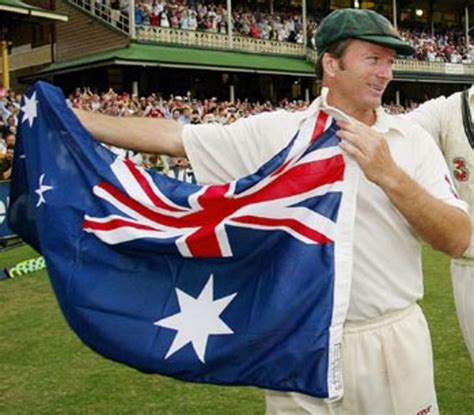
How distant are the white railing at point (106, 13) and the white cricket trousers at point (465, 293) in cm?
2550

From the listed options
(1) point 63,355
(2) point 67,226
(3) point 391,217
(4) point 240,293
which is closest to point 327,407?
(4) point 240,293

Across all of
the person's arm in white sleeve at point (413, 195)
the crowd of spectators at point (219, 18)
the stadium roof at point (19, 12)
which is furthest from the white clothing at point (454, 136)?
the crowd of spectators at point (219, 18)

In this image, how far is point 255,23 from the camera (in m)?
33.3

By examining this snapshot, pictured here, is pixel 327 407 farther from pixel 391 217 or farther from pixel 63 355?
pixel 63 355

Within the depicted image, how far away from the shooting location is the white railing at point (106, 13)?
27828 millimetres

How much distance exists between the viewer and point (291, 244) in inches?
95.1

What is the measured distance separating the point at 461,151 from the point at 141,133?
1640 millimetres

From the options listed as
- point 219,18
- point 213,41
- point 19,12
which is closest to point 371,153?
point 19,12

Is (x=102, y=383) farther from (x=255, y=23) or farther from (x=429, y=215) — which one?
(x=255, y=23)

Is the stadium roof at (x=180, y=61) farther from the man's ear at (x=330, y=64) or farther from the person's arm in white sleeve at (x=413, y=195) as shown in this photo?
the person's arm in white sleeve at (x=413, y=195)

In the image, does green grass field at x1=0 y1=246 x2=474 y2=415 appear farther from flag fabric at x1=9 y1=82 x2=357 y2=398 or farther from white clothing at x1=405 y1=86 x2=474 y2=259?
flag fabric at x1=9 y1=82 x2=357 y2=398

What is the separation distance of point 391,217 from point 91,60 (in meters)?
25.9

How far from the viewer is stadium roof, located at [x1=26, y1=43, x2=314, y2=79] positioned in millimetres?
26562

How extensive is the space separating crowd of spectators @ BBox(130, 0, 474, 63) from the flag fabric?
21716mm
